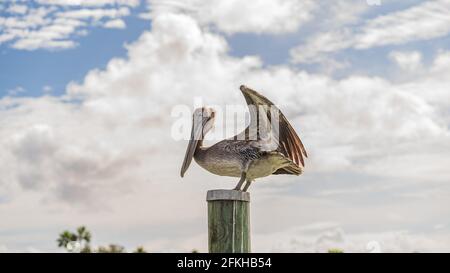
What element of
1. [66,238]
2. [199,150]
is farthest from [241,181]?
[66,238]

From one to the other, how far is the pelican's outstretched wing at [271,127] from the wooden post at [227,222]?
1.37m

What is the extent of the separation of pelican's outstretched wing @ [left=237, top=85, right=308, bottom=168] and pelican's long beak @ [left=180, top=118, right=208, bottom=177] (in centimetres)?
52

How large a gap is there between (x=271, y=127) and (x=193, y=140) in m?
1.06

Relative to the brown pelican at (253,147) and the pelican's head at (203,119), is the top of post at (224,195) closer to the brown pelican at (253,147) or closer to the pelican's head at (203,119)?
the brown pelican at (253,147)

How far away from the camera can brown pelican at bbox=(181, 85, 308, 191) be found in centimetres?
840

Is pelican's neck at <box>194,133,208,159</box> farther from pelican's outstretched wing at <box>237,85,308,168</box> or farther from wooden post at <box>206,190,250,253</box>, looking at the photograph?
wooden post at <box>206,190,250,253</box>

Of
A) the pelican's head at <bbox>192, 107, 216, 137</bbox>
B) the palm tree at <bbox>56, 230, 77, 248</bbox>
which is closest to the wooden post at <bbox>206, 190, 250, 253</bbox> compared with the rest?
the pelican's head at <bbox>192, 107, 216, 137</bbox>

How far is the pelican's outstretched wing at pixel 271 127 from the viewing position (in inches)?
345
